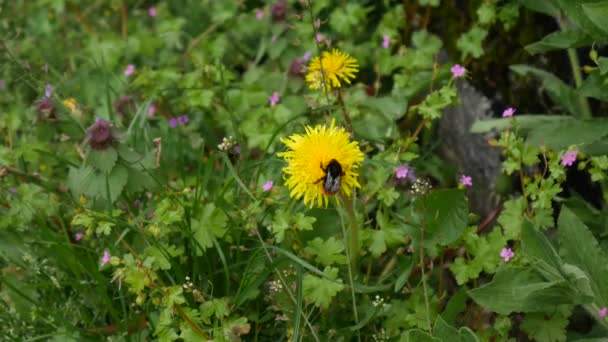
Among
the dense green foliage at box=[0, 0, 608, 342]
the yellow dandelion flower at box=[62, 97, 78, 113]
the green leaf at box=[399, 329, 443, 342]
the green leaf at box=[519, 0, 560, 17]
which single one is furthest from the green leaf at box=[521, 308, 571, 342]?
the yellow dandelion flower at box=[62, 97, 78, 113]

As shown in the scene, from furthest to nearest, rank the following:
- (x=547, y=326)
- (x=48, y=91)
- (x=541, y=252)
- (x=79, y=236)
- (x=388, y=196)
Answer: (x=48, y=91)
(x=79, y=236)
(x=388, y=196)
(x=547, y=326)
(x=541, y=252)

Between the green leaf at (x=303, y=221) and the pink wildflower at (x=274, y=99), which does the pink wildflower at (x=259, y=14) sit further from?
the green leaf at (x=303, y=221)

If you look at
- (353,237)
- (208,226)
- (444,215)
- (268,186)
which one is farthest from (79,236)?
(444,215)

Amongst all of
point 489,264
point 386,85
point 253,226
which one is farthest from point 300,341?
point 386,85

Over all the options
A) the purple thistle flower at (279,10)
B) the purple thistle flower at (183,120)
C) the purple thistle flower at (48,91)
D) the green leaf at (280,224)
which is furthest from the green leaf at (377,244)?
the purple thistle flower at (279,10)

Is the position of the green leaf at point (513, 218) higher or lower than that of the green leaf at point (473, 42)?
lower

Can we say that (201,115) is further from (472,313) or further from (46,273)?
(472,313)

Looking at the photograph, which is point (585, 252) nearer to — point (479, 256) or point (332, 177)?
point (479, 256)
